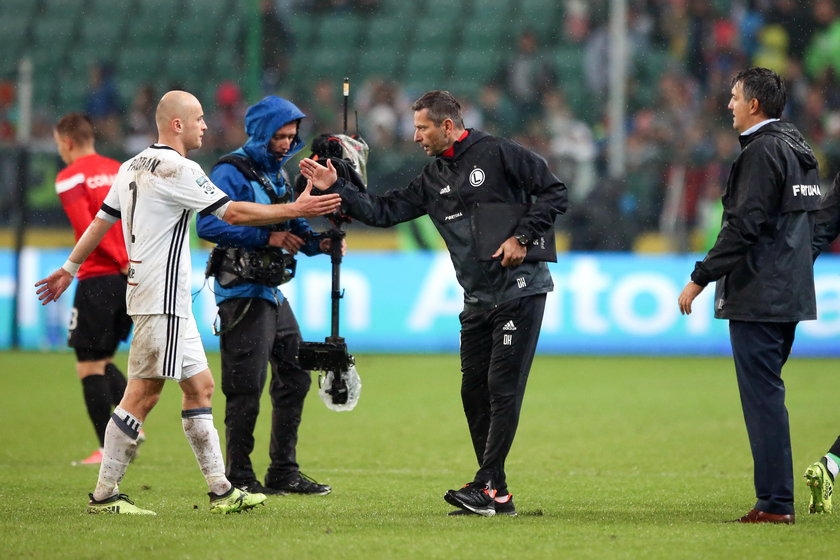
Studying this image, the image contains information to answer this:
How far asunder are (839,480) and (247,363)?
367cm

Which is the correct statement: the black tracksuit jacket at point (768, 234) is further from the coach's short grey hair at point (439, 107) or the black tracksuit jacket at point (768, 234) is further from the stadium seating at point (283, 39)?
the stadium seating at point (283, 39)

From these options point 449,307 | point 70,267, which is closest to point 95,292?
point 70,267

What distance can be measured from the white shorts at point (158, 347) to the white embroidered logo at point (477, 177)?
161 cm

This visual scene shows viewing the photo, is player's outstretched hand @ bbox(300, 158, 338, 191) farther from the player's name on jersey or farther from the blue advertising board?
the blue advertising board

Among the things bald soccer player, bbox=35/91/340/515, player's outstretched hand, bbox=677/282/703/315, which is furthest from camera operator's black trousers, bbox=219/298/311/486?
player's outstretched hand, bbox=677/282/703/315

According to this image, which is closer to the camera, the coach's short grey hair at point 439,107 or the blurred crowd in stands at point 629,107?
the coach's short grey hair at point 439,107

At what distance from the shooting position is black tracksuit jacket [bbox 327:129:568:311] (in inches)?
255

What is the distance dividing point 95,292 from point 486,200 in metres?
3.45

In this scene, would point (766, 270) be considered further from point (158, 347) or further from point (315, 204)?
point (158, 347)

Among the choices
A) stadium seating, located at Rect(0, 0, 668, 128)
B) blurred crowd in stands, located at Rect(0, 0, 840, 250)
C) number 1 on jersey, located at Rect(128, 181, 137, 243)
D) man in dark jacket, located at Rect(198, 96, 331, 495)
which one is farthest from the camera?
stadium seating, located at Rect(0, 0, 668, 128)

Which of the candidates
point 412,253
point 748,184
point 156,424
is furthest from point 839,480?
point 412,253

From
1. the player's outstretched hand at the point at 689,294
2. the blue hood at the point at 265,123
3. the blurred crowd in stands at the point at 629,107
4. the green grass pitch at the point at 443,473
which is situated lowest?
the green grass pitch at the point at 443,473

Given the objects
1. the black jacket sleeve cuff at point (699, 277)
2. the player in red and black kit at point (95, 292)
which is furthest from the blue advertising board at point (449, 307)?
the black jacket sleeve cuff at point (699, 277)

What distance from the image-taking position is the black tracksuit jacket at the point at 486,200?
6.48 metres
